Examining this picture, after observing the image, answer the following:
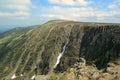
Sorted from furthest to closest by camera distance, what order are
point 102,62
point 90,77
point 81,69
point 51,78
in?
1. point 102,62
2. point 81,69
3. point 90,77
4. point 51,78

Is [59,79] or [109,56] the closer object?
[59,79]

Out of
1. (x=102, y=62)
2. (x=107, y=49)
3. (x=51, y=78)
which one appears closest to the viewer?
(x=51, y=78)

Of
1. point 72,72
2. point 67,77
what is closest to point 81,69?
point 72,72

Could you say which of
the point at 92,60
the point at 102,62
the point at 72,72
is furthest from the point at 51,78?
the point at 92,60

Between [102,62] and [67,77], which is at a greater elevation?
[67,77]

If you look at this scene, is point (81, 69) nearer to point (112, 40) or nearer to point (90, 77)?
point (90, 77)

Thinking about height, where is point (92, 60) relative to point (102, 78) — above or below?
below

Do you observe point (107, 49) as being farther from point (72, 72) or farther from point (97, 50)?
point (72, 72)

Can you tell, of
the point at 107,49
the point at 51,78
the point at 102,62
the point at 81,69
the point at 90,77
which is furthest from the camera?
the point at 107,49

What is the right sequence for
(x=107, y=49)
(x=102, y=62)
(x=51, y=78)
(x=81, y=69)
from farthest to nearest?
1. (x=107, y=49)
2. (x=102, y=62)
3. (x=81, y=69)
4. (x=51, y=78)
